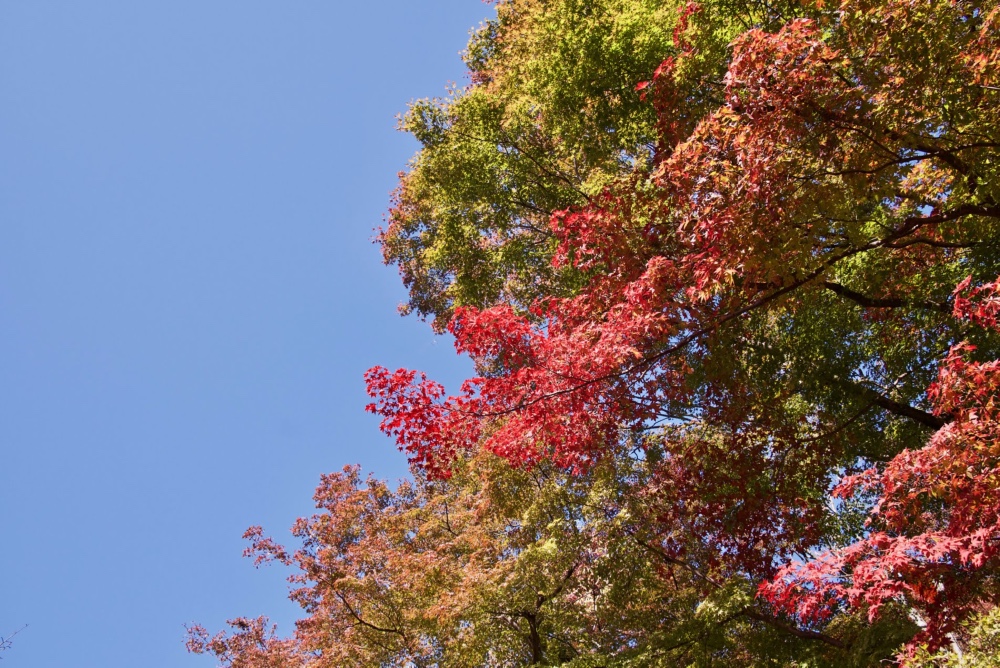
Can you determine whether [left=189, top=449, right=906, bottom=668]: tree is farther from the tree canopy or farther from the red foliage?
the red foliage

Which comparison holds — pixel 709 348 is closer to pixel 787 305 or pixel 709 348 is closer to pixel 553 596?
pixel 787 305

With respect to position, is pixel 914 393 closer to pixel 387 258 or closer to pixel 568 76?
pixel 568 76

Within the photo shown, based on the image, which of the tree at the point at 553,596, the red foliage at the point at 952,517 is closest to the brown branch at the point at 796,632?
the tree at the point at 553,596

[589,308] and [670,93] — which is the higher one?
[670,93]

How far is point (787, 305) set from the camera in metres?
5.98

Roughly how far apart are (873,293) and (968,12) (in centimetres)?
317

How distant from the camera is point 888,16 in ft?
15.4

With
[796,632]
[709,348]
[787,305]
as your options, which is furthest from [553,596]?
[787,305]

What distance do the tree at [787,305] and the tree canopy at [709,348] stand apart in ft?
0.10

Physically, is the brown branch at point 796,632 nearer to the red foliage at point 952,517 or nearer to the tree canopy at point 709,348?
the tree canopy at point 709,348

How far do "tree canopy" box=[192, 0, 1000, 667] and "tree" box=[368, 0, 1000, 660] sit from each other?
3cm

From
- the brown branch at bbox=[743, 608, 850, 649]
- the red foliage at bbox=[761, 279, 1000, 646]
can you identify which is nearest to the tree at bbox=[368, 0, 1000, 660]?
the red foliage at bbox=[761, 279, 1000, 646]

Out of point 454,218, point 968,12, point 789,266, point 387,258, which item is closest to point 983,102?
point 968,12

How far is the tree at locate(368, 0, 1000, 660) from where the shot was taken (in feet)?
15.3
